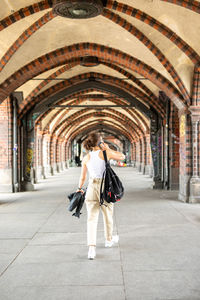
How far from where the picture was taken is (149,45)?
34.6 feet

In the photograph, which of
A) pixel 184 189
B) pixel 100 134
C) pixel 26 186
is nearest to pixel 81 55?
pixel 100 134

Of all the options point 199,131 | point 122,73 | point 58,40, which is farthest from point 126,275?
point 122,73

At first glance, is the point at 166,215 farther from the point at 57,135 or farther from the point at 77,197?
the point at 57,135

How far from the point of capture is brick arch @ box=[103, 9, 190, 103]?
9.50 metres

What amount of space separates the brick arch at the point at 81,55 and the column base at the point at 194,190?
8.17 feet

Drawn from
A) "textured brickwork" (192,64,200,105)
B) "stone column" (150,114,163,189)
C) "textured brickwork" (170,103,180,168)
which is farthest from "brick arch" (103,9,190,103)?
"stone column" (150,114,163,189)

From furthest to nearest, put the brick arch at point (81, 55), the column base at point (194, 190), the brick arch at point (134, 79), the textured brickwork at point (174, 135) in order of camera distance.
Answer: the textured brickwork at point (174, 135) → the brick arch at point (134, 79) → the brick arch at point (81, 55) → the column base at point (194, 190)

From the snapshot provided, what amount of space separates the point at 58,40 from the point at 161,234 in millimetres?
7454

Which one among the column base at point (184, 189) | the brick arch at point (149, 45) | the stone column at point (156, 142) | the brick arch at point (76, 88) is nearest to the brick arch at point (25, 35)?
the brick arch at point (149, 45)

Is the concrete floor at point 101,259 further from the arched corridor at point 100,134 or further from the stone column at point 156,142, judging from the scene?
the stone column at point 156,142

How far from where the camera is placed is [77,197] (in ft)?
17.3

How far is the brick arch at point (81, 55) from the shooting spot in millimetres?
12140

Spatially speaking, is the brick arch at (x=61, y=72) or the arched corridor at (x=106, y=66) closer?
the arched corridor at (x=106, y=66)

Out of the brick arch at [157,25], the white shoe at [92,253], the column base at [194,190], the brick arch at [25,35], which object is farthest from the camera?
the column base at [194,190]
